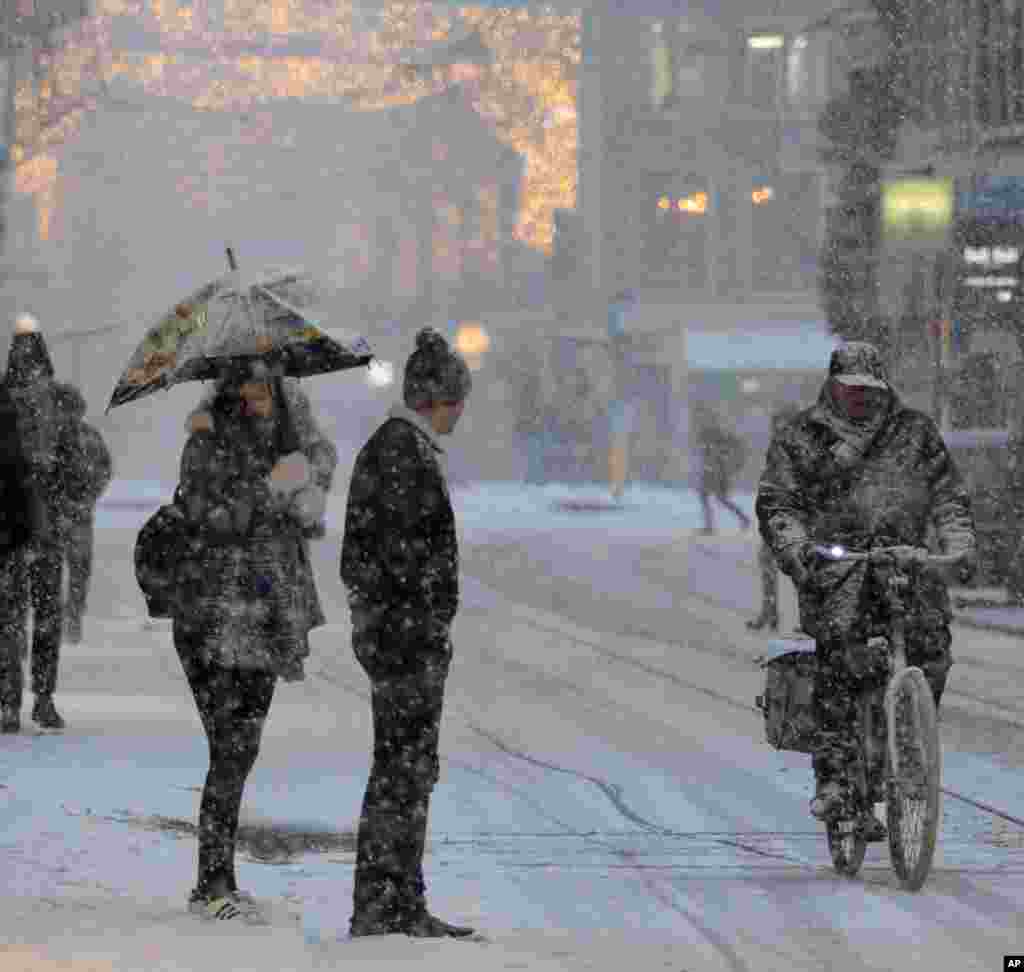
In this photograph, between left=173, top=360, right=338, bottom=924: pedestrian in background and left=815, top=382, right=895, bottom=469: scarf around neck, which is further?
left=815, top=382, right=895, bottom=469: scarf around neck

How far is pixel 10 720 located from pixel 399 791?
554 cm

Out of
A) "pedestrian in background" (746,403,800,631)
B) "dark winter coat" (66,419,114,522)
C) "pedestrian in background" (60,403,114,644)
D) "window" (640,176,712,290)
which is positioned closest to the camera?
"dark winter coat" (66,419,114,522)

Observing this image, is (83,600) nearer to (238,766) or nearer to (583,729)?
(583,729)

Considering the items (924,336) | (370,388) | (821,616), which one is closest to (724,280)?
(370,388)

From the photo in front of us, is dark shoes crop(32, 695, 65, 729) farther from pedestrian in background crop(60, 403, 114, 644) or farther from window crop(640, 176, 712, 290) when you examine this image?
window crop(640, 176, 712, 290)

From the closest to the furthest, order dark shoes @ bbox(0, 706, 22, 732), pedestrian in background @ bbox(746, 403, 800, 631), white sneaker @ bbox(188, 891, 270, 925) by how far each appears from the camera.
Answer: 1. white sneaker @ bbox(188, 891, 270, 925)
2. dark shoes @ bbox(0, 706, 22, 732)
3. pedestrian in background @ bbox(746, 403, 800, 631)

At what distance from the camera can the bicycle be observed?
9141 millimetres

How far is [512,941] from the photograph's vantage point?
7855 mm

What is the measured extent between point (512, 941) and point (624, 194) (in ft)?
214

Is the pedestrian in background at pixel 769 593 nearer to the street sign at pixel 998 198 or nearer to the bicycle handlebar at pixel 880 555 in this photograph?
the street sign at pixel 998 198

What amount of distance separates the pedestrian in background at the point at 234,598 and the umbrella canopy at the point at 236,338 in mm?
357

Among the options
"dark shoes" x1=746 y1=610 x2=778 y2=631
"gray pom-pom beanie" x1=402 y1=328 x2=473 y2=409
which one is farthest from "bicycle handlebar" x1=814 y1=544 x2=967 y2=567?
"dark shoes" x1=746 y1=610 x2=778 y2=631

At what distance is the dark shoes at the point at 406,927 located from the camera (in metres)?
7.80

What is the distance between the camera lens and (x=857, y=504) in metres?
9.61
